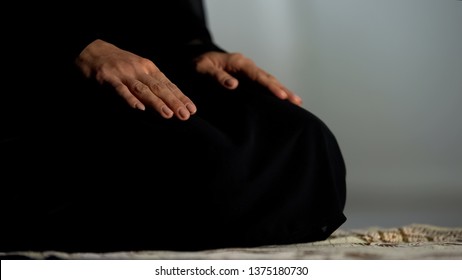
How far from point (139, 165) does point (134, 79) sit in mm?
149

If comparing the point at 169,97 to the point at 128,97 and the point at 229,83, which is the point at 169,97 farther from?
the point at 229,83

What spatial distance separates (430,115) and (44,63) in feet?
3.82

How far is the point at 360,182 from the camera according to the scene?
1.63m

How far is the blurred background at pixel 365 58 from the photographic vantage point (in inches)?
68.7

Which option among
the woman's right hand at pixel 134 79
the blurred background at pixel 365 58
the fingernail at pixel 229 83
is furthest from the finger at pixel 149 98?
the blurred background at pixel 365 58

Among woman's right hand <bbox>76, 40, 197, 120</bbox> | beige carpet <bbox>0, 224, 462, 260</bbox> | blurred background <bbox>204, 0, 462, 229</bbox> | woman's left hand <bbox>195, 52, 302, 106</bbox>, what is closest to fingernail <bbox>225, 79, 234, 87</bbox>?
woman's left hand <bbox>195, 52, 302, 106</bbox>

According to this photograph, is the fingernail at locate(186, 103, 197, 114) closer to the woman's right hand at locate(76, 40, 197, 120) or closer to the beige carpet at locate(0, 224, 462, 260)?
the woman's right hand at locate(76, 40, 197, 120)

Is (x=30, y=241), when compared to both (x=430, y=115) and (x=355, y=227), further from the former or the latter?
(x=430, y=115)

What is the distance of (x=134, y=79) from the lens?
0.92 meters

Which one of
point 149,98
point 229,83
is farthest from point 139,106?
point 229,83

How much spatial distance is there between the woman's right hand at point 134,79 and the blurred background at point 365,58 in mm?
882

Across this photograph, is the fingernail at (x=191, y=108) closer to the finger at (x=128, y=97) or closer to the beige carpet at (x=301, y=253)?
the finger at (x=128, y=97)

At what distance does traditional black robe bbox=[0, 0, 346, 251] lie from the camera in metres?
0.84
